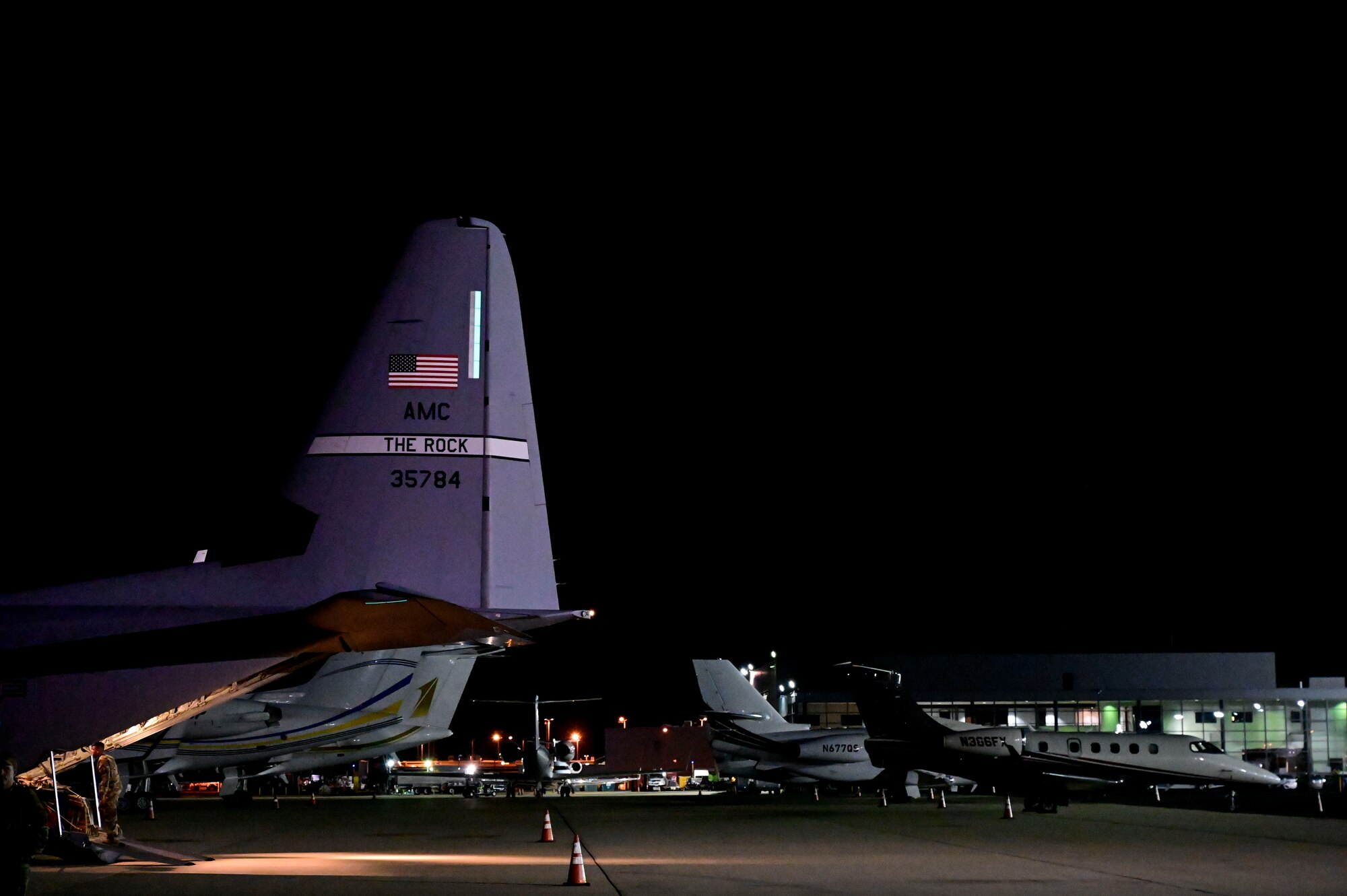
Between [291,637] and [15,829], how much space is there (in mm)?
2866

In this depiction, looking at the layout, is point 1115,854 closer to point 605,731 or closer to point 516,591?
point 516,591

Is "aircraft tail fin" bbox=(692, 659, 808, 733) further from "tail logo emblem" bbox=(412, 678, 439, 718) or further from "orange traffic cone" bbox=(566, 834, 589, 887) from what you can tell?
"orange traffic cone" bbox=(566, 834, 589, 887)

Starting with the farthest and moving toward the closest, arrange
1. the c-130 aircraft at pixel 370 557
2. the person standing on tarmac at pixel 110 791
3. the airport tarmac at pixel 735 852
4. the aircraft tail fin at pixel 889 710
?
the aircraft tail fin at pixel 889 710, the person standing on tarmac at pixel 110 791, the airport tarmac at pixel 735 852, the c-130 aircraft at pixel 370 557

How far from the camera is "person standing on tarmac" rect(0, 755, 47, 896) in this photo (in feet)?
27.1

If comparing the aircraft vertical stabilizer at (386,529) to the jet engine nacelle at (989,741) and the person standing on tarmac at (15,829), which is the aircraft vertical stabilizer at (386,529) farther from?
the jet engine nacelle at (989,741)

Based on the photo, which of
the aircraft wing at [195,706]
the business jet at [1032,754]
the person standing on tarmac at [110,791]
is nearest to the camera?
the aircraft wing at [195,706]

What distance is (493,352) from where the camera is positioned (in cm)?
1318

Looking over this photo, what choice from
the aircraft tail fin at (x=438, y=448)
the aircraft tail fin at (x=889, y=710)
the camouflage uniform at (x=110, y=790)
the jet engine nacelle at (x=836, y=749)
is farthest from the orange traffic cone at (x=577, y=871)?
the jet engine nacelle at (x=836, y=749)

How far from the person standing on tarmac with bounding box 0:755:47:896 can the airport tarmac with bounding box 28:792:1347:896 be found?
4.88 meters

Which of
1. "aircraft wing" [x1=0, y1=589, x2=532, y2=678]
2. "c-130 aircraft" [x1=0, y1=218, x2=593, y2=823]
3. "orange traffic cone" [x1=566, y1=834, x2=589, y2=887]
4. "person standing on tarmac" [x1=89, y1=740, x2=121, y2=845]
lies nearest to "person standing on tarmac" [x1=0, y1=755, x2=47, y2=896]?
"aircraft wing" [x1=0, y1=589, x2=532, y2=678]

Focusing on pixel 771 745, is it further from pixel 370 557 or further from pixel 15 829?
pixel 15 829

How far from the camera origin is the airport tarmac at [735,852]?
14141 mm

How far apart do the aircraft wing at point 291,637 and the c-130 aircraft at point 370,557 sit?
2cm

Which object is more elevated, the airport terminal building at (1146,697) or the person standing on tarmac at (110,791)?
the person standing on tarmac at (110,791)
